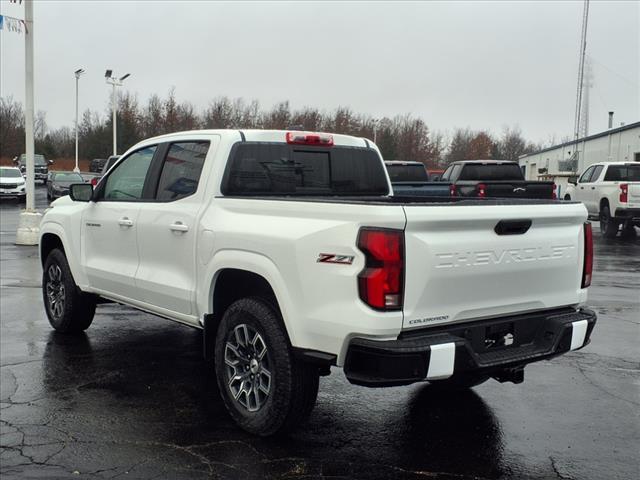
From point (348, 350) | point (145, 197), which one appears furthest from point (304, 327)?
point (145, 197)

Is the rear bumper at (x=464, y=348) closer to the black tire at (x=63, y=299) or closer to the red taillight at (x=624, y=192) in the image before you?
the black tire at (x=63, y=299)

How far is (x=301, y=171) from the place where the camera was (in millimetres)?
5141

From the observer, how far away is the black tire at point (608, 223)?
60.8ft

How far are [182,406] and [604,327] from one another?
4970 mm

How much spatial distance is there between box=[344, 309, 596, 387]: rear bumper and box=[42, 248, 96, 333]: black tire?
12.4 ft

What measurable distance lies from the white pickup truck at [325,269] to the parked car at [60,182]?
30113mm

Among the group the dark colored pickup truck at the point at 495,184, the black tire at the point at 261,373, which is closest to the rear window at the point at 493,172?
the dark colored pickup truck at the point at 495,184

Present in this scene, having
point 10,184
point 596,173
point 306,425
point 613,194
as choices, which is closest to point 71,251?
point 306,425

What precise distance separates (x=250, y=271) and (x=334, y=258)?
2.42 feet

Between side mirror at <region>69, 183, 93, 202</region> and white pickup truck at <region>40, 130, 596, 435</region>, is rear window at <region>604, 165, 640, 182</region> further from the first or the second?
side mirror at <region>69, 183, 93, 202</region>

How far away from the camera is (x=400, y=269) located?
3.42 metres

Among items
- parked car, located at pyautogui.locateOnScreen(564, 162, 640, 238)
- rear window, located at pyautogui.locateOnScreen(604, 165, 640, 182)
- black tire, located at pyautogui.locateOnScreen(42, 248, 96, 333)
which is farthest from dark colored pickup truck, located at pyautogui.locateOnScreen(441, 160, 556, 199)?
black tire, located at pyautogui.locateOnScreen(42, 248, 96, 333)

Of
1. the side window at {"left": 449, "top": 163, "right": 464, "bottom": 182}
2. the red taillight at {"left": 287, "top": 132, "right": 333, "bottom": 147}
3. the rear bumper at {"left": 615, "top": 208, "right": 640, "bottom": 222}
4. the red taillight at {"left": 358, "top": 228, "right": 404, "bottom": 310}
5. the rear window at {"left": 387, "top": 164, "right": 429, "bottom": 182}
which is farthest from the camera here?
the rear window at {"left": 387, "top": 164, "right": 429, "bottom": 182}

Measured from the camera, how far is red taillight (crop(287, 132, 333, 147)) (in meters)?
5.07
